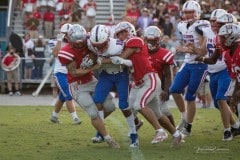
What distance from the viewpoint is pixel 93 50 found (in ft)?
35.0

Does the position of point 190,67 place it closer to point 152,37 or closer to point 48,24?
point 152,37

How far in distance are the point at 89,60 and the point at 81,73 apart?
0.20 metres

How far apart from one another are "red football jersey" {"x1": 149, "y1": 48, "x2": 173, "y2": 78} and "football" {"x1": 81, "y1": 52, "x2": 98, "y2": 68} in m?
1.04

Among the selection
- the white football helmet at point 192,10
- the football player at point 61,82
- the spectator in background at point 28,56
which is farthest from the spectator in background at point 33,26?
the white football helmet at point 192,10

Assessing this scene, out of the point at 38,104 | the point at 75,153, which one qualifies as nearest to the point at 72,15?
the point at 38,104

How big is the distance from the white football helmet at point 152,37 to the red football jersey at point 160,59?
81 mm

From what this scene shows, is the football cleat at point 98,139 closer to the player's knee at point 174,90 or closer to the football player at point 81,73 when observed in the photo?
the football player at point 81,73

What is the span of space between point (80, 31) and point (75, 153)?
1.51m

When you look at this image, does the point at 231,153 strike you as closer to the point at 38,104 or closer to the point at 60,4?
the point at 38,104

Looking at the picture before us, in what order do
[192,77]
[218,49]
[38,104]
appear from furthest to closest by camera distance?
1. [38,104]
2. [192,77]
3. [218,49]

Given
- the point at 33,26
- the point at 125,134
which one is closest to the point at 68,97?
the point at 125,134

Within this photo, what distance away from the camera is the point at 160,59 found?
1140 centimetres

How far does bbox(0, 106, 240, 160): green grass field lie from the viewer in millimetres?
9984

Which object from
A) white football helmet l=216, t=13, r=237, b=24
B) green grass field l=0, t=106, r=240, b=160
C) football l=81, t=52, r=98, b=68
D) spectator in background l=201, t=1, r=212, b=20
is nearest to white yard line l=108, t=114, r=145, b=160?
green grass field l=0, t=106, r=240, b=160
